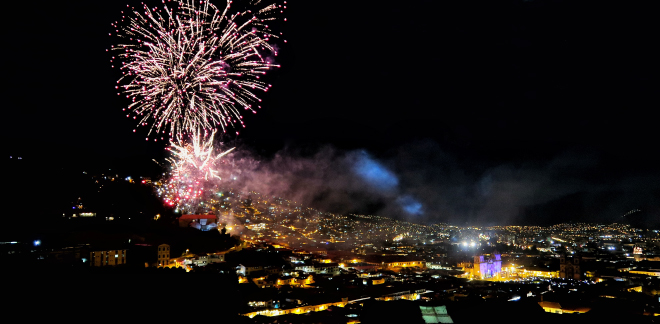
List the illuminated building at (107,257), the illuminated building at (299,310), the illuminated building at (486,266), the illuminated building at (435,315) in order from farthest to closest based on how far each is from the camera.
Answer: the illuminated building at (486,266)
the illuminated building at (107,257)
the illuminated building at (299,310)
the illuminated building at (435,315)

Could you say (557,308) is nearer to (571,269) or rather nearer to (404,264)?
(571,269)

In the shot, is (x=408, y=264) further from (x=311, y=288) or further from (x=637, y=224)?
(x=637, y=224)

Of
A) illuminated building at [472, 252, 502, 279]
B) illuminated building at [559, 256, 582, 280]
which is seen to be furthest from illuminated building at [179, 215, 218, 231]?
illuminated building at [559, 256, 582, 280]

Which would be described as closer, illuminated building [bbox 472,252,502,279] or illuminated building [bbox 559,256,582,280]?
illuminated building [bbox 559,256,582,280]

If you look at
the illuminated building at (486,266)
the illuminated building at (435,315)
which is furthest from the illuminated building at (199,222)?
the illuminated building at (435,315)

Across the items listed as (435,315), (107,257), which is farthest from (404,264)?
(435,315)

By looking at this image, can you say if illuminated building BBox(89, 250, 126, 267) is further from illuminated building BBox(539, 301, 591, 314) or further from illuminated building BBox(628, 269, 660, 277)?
Result: illuminated building BBox(628, 269, 660, 277)

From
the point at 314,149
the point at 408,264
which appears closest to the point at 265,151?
the point at 314,149

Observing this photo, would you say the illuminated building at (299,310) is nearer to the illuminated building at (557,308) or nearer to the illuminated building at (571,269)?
the illuminated building at (557,308)
